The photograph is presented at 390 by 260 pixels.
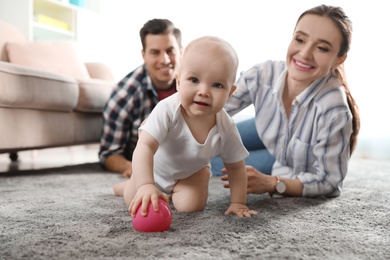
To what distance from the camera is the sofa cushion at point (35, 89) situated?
1752 mm

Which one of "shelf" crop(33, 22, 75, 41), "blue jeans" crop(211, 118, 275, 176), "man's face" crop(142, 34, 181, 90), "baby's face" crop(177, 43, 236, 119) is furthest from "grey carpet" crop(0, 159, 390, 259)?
"shelf" crop(33, 22, 75, 41)

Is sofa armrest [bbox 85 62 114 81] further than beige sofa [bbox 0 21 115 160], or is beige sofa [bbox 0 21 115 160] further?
sofa armrest [bbox 85 62 114 81]

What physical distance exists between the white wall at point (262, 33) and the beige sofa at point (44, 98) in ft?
4.08

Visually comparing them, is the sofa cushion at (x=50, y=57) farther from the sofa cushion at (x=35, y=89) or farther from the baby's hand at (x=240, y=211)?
the baby's hand at (x=240, y=211)

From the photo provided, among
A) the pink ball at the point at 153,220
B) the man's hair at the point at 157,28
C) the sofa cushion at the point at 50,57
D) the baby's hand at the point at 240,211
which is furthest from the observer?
the sofa cushion at the point at 50,57

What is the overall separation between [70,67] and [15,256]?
7.10ft

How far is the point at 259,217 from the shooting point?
1085 millimetres

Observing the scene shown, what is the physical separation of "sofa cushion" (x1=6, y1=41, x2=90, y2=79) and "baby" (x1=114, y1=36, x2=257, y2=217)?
1.70m

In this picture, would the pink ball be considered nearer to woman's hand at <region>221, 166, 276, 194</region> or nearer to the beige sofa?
woman's hand at <region>221, 166, 276, 194</region>

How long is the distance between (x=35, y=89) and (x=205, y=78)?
1.15 meters

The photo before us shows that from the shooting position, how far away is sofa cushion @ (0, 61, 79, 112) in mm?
1752

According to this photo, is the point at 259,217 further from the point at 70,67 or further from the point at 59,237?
the point at 70,67

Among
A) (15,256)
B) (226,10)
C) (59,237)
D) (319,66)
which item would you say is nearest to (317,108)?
(319,66)

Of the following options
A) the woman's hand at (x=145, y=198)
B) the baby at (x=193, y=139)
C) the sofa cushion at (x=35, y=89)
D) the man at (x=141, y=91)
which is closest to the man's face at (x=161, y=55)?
the man at (x=141, y=91)
